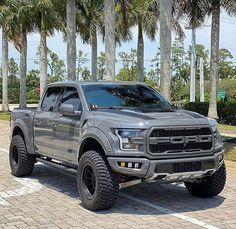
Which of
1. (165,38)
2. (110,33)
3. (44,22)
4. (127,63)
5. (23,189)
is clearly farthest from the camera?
(127,63)

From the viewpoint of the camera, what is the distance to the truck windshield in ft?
26.5

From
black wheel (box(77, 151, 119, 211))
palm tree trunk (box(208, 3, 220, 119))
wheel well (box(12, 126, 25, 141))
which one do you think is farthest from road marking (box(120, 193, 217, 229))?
palm tree trunk (box(208, 3, 220, 119))

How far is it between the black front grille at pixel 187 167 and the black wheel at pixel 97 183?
857mm

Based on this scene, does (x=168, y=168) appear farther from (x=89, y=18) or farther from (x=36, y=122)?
(x=89, y=18)

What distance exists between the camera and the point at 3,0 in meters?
36.0

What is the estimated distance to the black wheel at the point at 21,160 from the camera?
9898mm

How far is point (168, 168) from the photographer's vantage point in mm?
6871

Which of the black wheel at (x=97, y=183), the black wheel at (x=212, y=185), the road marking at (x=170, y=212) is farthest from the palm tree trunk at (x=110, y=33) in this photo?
the black wheel at (x=97, y=183)

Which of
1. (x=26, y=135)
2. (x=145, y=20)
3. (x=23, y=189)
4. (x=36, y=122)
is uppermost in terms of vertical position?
(x=145, y=20)

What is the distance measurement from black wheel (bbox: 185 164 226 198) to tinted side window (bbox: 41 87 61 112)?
2.90 meters

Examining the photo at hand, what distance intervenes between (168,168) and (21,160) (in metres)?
3.97

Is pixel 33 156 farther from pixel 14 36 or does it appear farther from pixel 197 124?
pixel 14 36

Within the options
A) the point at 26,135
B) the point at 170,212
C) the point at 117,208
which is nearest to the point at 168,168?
the point at 170,212

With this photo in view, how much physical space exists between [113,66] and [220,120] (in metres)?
8.11
